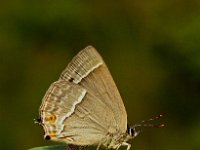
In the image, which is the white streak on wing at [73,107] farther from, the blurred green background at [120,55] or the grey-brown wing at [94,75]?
the blurred green background at [120,55]

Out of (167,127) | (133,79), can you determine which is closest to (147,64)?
(133,79)

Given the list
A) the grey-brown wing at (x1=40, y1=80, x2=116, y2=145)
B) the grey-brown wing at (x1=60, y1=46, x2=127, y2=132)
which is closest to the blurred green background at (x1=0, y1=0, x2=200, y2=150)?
the grey-brown wing at (x1=40, y1=80, x2=116, y2=145)

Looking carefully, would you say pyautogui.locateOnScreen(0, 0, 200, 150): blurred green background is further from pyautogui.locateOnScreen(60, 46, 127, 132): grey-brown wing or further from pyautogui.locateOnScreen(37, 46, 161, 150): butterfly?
pyautogui.locateOnScreen(60, 46, 127, 132): grey-brown wing

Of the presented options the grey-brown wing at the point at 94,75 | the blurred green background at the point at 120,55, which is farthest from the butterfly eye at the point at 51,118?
the blurred green background at the point at 120,55

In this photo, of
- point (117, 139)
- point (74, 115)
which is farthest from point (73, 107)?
point (117, 139)

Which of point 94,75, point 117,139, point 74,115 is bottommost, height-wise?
point 117,139

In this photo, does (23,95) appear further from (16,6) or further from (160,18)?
(160,18)

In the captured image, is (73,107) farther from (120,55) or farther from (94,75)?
(120,55)
